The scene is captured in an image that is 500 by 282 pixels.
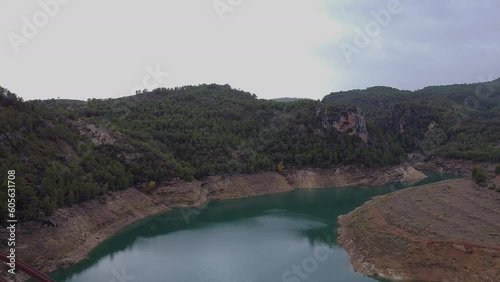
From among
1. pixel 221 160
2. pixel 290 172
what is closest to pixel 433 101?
pixel 290 172

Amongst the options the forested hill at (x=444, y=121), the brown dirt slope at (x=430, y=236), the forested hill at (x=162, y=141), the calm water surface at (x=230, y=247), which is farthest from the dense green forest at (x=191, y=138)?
the brown dirt slope at (x=430, y=236)

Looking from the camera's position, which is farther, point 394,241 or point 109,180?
point 109,180

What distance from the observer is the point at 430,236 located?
3459 cm

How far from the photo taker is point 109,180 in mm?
51781

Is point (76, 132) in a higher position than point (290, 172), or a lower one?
higher

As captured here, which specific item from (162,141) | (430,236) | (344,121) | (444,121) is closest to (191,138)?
(162,141)

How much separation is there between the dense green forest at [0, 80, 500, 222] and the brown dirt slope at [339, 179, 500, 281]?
2631 centimetres

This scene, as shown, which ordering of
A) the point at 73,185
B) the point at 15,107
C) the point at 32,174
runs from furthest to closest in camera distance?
the point at 15,107 → the point at 73,185 → the point at 32,174

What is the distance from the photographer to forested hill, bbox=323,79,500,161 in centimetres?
9694

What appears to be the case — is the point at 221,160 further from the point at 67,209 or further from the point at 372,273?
the point at 372,273

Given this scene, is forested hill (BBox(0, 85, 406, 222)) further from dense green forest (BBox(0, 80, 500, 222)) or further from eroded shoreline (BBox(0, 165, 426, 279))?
→ eroded shoreline (BBox(0, 165, 426, 279))

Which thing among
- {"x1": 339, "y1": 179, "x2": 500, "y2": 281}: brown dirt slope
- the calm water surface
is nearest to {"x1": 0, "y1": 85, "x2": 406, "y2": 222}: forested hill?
the calm water surface

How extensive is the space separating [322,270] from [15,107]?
3754 cm

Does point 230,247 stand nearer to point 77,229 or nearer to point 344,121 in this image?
point 77,229
